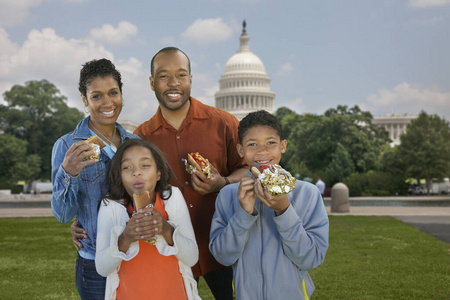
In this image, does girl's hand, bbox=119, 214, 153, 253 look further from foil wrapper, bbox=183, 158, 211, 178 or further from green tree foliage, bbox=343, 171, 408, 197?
green tree foliage, bbox=343, 171, 408, 197

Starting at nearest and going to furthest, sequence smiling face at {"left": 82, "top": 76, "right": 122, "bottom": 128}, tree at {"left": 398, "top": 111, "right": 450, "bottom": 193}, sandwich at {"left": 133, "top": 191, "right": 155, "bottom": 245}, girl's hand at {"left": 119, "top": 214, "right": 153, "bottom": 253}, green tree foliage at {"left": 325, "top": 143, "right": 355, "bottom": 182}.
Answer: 1. girl's hand at {"left": 119, "top": 214, "right": 153, "bottom": 253}
2. sandwich at {"left": 133, "top": 191, "right": 155, "bottom": 245}
3. smiling face at {"left": 82, "top": 76, "right": 122, "bottom": 128}
4. tree at {"left": 398, "top": 111, "right": 450, "bottom": 193}
5. green tree foliage at {"left": 325, "top": 143, "right": 355, "bottom": 182}

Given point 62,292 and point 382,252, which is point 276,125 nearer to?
point 62,292

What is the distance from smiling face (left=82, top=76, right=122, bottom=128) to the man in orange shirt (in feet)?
1.38

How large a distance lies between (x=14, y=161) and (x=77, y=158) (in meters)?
45.0

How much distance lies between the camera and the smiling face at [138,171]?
2.81 metres

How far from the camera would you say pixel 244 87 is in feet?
305

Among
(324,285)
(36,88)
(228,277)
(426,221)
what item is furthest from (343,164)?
(228,277)

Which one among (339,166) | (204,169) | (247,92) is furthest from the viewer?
(247,92)

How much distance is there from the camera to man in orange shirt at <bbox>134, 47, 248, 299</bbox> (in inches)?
138

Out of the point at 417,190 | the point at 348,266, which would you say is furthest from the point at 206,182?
the point at 417,190

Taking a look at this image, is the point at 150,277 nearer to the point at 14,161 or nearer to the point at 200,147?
the point at 200,147

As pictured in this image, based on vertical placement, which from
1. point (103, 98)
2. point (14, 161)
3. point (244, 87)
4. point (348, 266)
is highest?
point (244, 87)

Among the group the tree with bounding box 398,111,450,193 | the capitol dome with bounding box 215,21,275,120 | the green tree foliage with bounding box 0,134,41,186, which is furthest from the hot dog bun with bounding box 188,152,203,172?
the capitol dome with bounding box 215,21,275,120

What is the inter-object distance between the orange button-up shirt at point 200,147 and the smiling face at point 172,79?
0.61 feet
